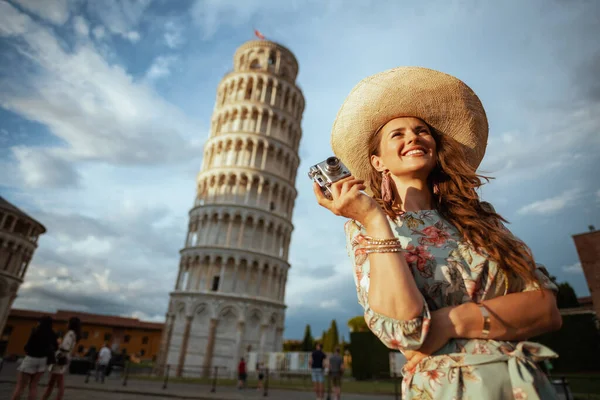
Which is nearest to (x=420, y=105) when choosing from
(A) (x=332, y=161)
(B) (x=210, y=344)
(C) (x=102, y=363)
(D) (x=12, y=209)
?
(A) (x=332, y=161)

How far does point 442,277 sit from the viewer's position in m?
1.37

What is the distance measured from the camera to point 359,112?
212 centimetres

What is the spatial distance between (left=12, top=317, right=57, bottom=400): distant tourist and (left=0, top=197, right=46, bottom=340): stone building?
1891 inches

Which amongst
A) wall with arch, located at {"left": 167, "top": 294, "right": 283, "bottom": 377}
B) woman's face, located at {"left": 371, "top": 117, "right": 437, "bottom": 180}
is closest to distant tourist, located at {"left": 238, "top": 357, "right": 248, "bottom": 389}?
wall with arch, located at {"left": 167, "top": 294, "right": 283, "bottom": 377}

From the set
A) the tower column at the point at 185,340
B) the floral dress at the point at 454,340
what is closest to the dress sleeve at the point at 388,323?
the floral dress at the point at 454,340

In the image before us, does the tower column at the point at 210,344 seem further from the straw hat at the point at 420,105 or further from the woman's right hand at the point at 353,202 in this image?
the woman's right hand at the point at 353,202

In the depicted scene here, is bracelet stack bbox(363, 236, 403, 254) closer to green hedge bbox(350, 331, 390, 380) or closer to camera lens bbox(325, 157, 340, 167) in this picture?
camera lens bbox(325, 157, 340, 167)

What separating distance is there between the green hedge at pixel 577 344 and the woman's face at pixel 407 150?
92.2 feet

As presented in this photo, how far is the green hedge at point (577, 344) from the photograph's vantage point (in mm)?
23406

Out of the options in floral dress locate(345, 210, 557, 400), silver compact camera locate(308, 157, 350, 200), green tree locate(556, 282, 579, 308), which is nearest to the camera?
floral dress locate(345, 210, 557, 400)

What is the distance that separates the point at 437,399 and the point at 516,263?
0.60 metres

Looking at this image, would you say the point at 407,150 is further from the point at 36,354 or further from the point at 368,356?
Answer: the point at 368,356

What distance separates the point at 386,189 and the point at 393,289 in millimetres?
773

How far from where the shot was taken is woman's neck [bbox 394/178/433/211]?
1779mm
